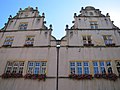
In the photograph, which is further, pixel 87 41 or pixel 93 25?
pixel 93 25

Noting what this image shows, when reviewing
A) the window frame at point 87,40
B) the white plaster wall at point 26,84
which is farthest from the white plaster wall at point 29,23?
the white plaster wall at point 26,84

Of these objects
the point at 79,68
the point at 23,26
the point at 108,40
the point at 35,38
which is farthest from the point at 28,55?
the point at 108,40

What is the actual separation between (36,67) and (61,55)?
110 inches

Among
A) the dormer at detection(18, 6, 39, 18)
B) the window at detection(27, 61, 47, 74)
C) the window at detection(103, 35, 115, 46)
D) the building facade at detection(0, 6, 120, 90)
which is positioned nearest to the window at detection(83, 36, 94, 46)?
A: the building facade at detection(0, 6, 120, 90)

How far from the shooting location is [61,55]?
1375cm

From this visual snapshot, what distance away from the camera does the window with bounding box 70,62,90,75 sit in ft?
41.7

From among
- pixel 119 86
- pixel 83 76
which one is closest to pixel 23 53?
pixel 83 76

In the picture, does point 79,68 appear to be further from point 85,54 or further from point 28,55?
point 28,55

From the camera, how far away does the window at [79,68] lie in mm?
12699

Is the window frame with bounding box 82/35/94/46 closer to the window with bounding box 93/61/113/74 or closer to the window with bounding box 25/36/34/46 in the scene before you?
the window with bounding box 93/61/113/74

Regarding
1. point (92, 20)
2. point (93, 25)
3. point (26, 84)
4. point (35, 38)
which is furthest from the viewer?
point (92, 20)

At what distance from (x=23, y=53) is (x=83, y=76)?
259 inches

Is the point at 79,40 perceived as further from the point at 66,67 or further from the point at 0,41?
the point at 0,41

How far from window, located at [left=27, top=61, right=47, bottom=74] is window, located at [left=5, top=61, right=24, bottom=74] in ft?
2.67
